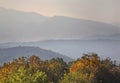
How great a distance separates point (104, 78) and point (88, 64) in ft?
5.44

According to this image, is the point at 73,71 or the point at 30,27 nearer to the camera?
the point at 73,71

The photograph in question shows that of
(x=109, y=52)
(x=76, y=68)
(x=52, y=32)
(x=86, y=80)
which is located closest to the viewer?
(x=86, y=80)

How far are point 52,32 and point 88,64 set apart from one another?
118 m

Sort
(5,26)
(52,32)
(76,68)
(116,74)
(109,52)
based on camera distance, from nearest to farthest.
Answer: (76,68) → (116,74) → (5,26) → (52,32) → (109,52)

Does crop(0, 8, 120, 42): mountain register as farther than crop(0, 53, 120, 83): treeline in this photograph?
Yes

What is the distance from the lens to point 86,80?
88.1ft

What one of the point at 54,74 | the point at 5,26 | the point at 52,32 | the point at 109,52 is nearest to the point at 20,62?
the point at 54,74

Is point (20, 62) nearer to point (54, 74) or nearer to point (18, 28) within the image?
point (54, 74)

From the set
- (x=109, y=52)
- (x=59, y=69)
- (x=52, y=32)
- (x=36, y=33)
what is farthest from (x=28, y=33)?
(x=59, y=69)

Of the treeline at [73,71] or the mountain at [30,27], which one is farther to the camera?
the mountain at [30,27]

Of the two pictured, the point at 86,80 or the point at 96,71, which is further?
A: the point at 96,71

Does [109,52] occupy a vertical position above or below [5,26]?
below

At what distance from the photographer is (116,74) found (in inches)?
1325

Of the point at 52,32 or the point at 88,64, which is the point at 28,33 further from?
the point at 88,64
